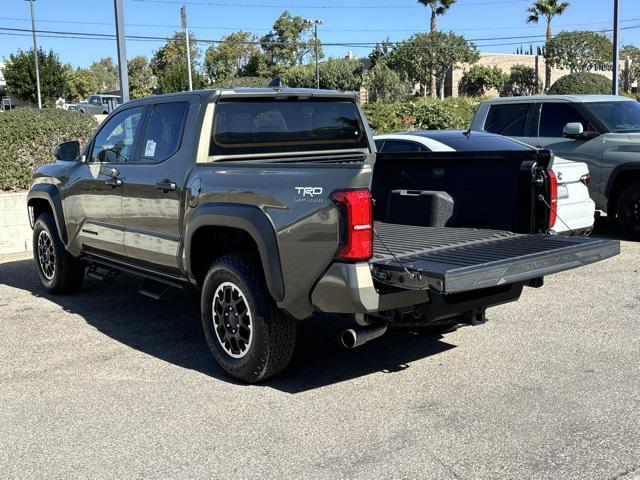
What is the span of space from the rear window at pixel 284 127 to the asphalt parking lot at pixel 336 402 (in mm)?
1609

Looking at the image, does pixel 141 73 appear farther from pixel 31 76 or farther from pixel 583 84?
pixel 583 84

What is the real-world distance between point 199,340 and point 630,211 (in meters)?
6.76

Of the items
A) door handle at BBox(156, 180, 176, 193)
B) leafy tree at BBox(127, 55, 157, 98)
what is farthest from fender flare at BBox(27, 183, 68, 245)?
leafy tree at BBox(127, 55, 157, 98)

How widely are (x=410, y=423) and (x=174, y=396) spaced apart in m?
1.59

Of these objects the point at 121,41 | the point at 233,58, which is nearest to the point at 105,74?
the point at 233,58

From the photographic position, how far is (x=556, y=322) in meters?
6.41

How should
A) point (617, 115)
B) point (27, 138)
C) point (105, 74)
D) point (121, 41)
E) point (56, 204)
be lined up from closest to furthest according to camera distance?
point (56, 204)
point (617, 115)
point (27, 138)
point (121, 41)
point (105, 74)

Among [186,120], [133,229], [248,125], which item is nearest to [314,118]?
[248,125]

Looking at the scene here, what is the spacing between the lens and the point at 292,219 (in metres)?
4.45

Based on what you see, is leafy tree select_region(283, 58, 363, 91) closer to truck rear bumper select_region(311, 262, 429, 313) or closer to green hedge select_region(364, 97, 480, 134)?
green hedge select_region(364, 97, 480, 134)

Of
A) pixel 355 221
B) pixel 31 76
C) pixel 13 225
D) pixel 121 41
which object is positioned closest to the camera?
pixel 355 221

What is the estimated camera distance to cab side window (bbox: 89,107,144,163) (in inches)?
251

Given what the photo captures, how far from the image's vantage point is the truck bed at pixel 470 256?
4.03 m

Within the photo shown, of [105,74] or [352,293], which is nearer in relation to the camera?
[352,293]
